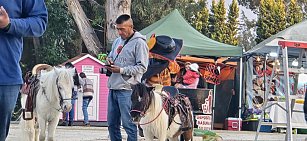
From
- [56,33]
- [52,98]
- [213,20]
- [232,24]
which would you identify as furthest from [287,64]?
[213,20]

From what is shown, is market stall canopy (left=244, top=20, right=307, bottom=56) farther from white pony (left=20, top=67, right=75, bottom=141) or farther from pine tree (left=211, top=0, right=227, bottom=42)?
pine tree (left=211, top=0, right=227, bottom=42)

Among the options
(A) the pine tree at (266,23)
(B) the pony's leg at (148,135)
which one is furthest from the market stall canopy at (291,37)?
(A) the pine tree at (266,23)

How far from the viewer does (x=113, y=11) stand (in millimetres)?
19281

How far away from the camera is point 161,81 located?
9617mm

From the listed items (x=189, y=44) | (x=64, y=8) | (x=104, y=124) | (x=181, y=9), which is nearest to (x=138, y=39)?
(x=189, y=44)

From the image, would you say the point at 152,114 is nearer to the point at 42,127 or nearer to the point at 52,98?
the point at 52,98

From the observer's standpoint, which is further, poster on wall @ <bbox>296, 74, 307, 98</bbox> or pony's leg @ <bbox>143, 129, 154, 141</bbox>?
poster on wall @ <bbox>296, 74, 307, 98</bbox>

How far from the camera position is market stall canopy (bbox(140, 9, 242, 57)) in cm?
1852

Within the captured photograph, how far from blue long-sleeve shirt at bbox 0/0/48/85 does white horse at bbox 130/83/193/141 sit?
11.7 feet

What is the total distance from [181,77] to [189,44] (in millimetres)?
3990

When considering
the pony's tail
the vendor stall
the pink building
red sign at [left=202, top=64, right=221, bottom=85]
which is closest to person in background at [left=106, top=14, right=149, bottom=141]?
the pony's tail

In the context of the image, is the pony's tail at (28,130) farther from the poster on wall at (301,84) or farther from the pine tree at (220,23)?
the pine tree at (220,23)

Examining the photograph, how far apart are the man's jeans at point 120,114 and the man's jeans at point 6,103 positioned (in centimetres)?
382

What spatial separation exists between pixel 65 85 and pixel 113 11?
10702 mm
